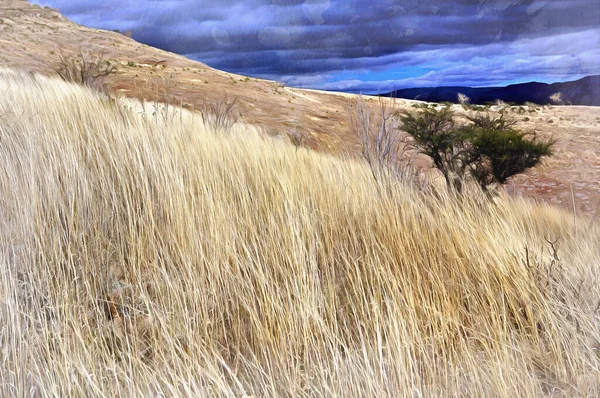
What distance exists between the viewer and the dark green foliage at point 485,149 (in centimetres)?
454

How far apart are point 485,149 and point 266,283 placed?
3.06 meters

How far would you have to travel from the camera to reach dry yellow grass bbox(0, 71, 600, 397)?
1.88m

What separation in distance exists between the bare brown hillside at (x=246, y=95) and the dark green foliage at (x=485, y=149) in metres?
0.23

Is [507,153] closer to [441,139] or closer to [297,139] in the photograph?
[441,139]

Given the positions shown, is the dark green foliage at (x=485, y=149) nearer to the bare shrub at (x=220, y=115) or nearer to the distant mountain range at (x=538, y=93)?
the distant mountain range at (x=538, y=93)

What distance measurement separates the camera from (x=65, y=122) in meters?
3.85

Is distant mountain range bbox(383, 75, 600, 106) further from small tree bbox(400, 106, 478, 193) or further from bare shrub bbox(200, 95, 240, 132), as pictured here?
bare shrub bbox(200, 95, 240, 132)

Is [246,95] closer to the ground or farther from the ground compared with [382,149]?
farther from the ground

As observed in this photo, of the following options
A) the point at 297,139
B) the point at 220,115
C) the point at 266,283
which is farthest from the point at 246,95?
the point at 266,283

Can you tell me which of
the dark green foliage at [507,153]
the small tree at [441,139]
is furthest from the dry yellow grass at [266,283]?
the small tree at [441,139]

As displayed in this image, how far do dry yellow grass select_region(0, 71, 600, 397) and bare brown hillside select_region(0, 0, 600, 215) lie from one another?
1.40 meters

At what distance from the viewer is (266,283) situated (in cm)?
222

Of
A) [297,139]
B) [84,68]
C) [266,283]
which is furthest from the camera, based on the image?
[84,68]

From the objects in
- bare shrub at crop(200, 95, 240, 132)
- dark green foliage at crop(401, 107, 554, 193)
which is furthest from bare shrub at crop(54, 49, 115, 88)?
dark green foliage at crop(401, 107, 554, 193)
